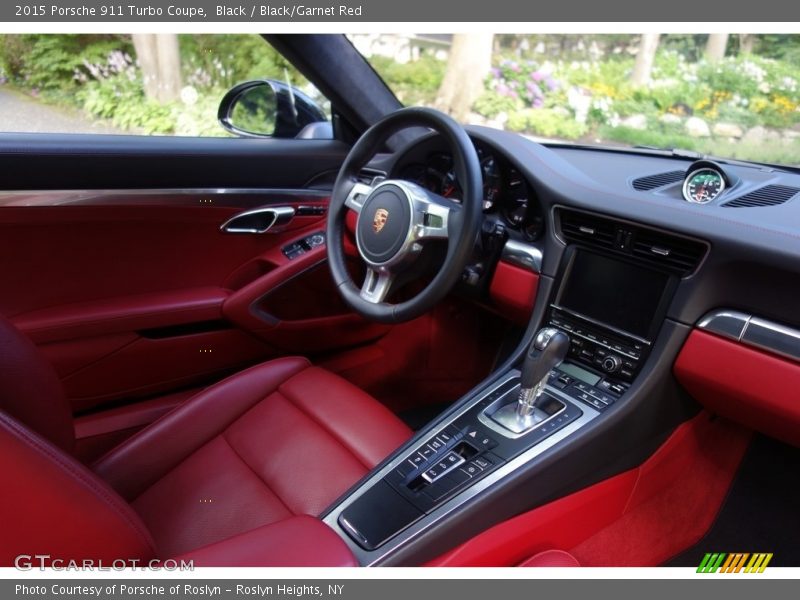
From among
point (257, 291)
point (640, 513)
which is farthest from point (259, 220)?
point (640, 513)

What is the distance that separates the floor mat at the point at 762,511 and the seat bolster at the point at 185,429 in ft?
3.90

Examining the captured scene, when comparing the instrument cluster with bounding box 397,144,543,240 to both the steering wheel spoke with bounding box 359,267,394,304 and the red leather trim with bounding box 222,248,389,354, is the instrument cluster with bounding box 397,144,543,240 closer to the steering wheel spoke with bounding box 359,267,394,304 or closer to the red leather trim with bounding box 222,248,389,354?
the steering wheel spoke with bounding box 359,267,394,304

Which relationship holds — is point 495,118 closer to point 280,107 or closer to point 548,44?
point 548,44

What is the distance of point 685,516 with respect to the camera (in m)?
1.70

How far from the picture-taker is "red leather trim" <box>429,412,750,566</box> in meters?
1.30

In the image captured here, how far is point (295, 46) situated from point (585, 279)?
3.81ft

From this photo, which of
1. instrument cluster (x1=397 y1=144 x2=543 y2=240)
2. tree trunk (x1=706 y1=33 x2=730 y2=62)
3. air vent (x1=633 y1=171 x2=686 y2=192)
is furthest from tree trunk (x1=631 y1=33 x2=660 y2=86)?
instrument cluster (x1=397 y1=144 x2=543 y2=240)

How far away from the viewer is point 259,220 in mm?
2156

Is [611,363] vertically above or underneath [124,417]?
above

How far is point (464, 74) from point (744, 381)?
1.74 metres

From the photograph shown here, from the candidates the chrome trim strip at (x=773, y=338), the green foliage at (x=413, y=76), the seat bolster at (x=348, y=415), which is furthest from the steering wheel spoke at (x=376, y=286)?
the green foliage at (x=413, y=76)

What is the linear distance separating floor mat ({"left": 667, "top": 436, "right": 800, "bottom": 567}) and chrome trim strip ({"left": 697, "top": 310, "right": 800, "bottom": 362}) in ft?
2.34

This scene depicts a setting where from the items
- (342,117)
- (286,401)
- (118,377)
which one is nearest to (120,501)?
(286,401)

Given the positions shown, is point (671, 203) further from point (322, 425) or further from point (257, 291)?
point (257, 291)
